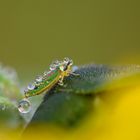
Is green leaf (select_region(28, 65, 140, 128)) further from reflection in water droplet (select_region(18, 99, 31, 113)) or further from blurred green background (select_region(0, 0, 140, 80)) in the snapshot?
blurred green background (select_region(0, 0, 140, 80))

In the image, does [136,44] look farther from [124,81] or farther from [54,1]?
[124,81]

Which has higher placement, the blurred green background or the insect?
the blurred green background

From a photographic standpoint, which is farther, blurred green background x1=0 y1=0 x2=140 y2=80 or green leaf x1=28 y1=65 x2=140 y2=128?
blurred green background x1=0 y1=0 x2=140 y2=80

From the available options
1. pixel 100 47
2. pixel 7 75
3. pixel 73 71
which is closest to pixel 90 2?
pixel 100 47

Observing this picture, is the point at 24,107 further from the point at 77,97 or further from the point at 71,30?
the point at 71,30

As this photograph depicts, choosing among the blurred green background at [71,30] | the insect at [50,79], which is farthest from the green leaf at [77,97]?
the blurred green background at [71,30]

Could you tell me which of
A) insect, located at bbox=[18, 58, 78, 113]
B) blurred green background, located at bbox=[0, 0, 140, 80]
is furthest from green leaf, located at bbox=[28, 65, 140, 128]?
blurred green background, located at bbox=[0, 0, 140, 80]
